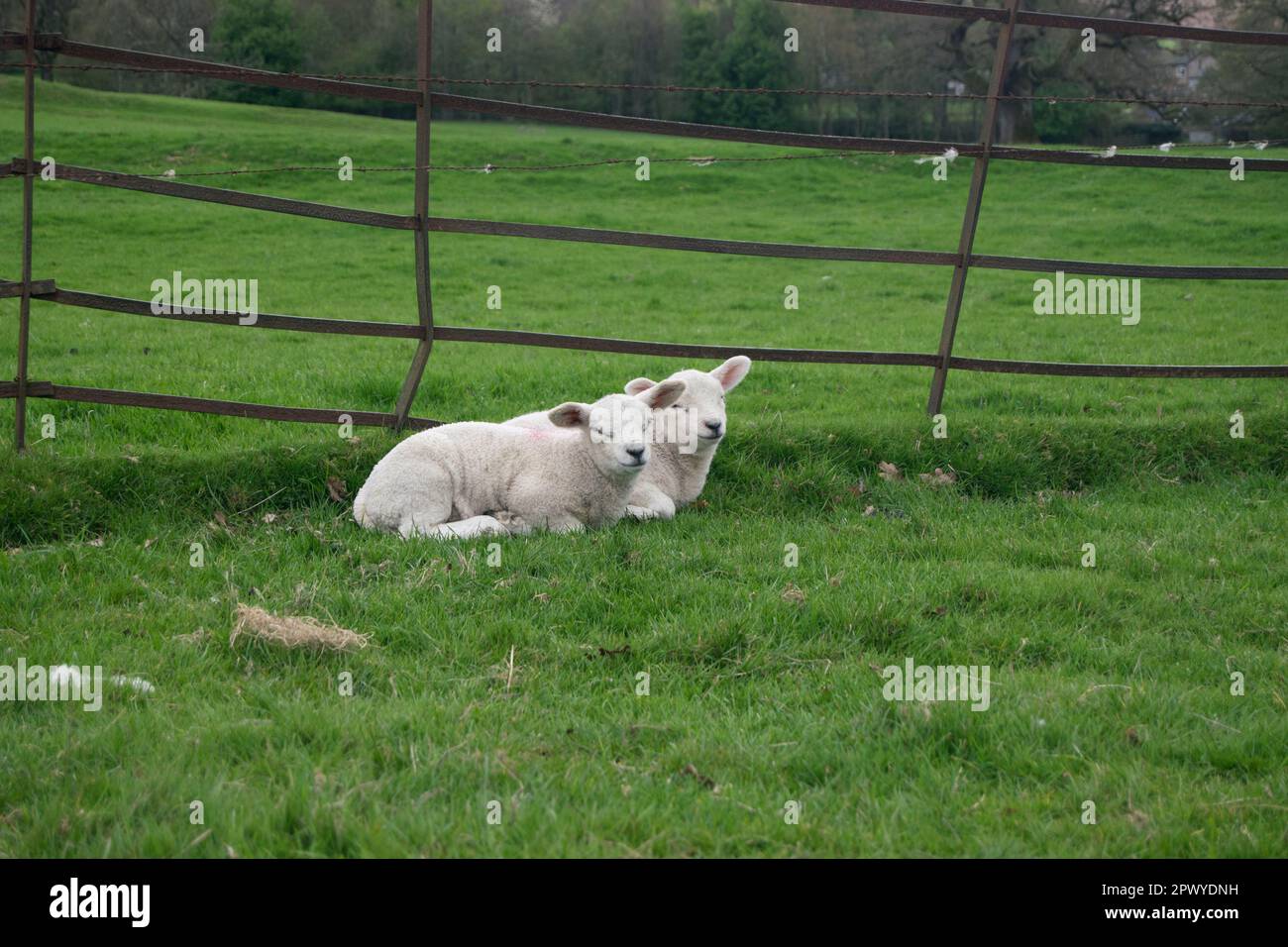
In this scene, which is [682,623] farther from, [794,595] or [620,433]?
[620,433]

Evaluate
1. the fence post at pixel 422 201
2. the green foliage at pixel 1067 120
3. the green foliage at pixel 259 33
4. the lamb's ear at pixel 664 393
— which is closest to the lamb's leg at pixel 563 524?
the lamb's ear at pixel 664 393

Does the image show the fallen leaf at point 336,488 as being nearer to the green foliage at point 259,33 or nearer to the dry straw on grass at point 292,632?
the dry straw on grass at point 292,632

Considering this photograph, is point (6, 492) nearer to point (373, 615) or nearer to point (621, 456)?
point (373, 615)

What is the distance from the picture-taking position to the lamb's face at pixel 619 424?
5574 millimetres

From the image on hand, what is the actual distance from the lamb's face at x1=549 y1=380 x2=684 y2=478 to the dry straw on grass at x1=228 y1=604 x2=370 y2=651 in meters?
1.73

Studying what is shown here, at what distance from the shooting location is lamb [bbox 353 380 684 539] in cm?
567

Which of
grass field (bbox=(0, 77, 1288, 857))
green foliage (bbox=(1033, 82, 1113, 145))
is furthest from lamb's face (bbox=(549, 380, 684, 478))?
green foliage (bbox=(1033, 82, 1113, 145))

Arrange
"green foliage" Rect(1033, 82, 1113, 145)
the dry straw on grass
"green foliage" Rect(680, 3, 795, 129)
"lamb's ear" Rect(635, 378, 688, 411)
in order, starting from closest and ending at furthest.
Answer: the dry straw on grass → "lamb's ear" Rect(635, 378, 688, 411) → "green foliage" Rect(680, 3, 795, 129) → "green foliage" Rect(1033, 82, 1113, 145)

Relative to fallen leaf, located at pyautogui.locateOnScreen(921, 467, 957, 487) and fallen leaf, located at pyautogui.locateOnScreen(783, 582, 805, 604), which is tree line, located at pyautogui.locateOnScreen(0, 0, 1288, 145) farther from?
fallen leaf, located at pyautogui.locateOnScreen(783, 582, 805, 604)

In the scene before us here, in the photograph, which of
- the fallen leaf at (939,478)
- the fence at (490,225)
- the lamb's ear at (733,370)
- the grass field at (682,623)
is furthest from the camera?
the fallen leaf at (939,478)

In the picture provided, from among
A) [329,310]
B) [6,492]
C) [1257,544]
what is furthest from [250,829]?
[329,310]

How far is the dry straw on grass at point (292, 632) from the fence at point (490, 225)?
7.48 ft

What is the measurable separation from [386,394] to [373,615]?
3959 mm

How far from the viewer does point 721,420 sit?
6070 millimetres
